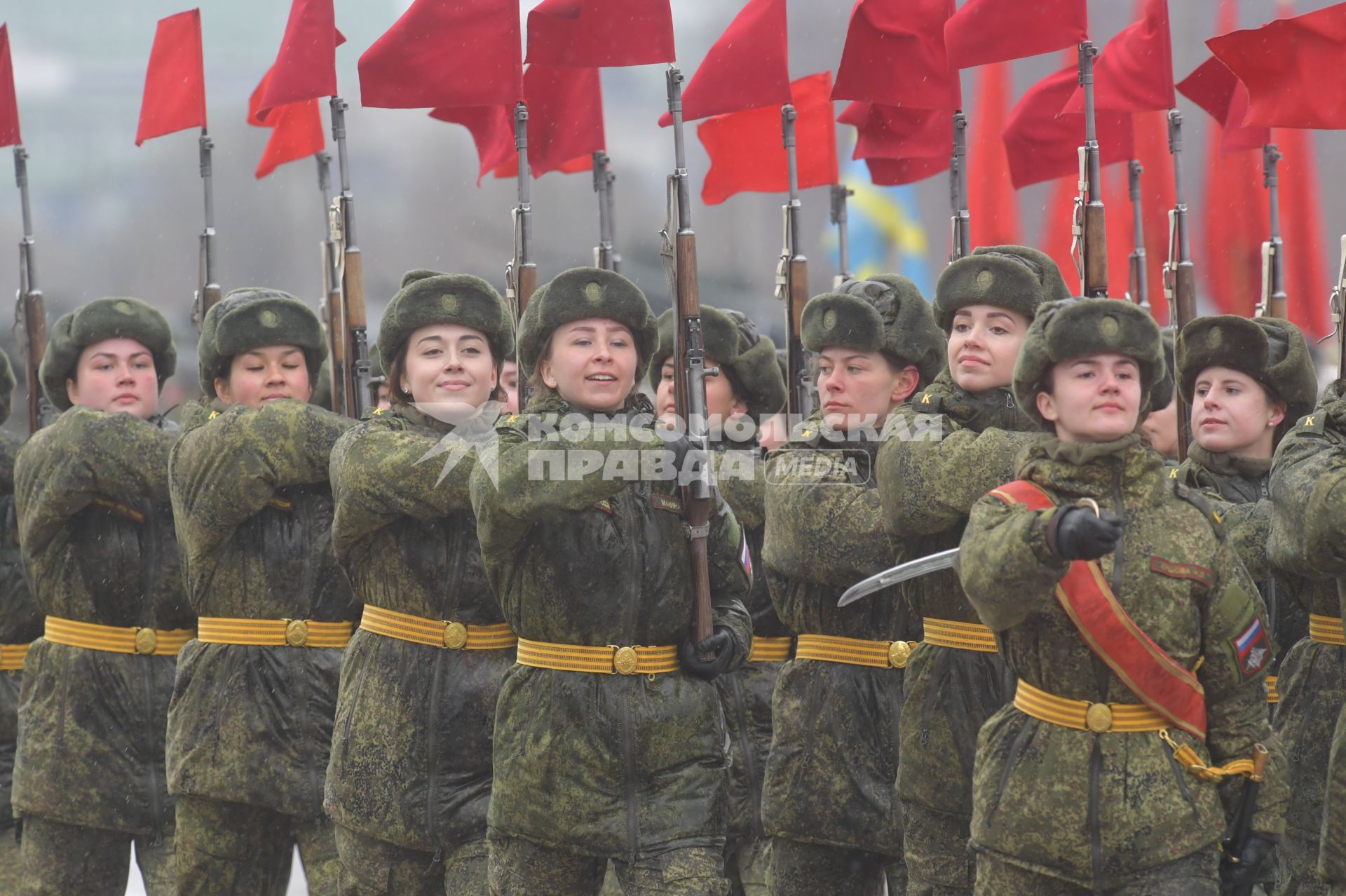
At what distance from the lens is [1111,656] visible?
4.01m

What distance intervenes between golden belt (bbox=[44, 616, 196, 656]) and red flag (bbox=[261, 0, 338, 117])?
2225 millimetres

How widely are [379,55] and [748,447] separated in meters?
2.15

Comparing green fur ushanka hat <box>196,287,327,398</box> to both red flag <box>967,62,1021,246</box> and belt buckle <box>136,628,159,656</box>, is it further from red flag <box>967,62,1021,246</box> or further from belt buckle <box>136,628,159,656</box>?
red flag <box>967,62,1021,246</box>

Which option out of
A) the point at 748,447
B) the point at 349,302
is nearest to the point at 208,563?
the point at 349,302

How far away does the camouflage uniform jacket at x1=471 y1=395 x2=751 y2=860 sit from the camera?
15.1 feet

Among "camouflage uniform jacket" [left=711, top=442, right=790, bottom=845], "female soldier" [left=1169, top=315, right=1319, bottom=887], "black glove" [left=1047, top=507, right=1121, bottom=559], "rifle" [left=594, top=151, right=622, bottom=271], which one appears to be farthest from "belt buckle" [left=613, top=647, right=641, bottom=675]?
"rifle" [left=594, top=151, right=622, bottom=271]

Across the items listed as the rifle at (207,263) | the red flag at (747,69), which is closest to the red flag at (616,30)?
the red flag at (747,69)

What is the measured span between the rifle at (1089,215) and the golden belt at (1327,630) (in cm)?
123

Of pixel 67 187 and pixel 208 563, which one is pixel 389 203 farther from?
pixel 208 563

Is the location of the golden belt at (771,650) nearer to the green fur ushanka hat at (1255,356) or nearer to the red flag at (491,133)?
the green fur ushanka hat at (1255,356)

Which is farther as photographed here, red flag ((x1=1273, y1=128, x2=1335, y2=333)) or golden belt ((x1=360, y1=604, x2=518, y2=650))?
red flag ((x1=1273, y1=128, x2=1335, y2=333))

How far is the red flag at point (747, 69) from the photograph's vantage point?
695 centimetres

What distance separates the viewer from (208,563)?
19.7 feet

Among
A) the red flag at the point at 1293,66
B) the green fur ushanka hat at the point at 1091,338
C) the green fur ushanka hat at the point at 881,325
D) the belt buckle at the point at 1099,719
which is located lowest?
the belt buckle at the point at 1099,719
